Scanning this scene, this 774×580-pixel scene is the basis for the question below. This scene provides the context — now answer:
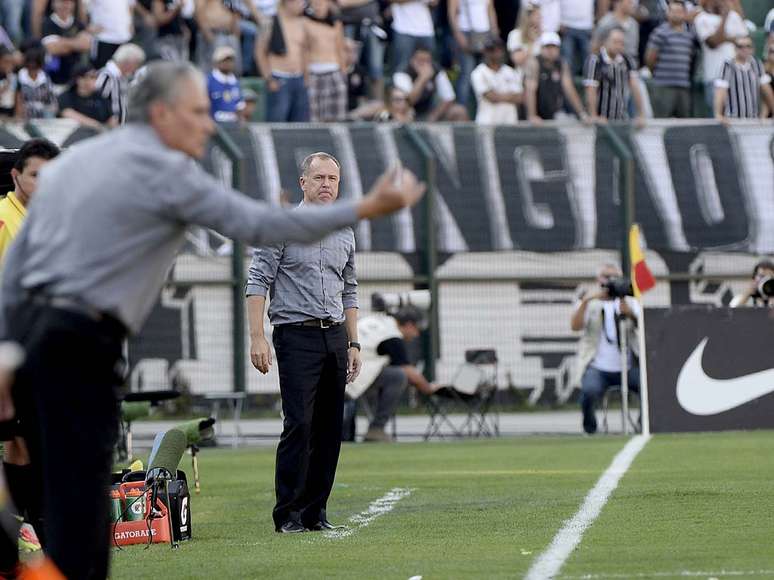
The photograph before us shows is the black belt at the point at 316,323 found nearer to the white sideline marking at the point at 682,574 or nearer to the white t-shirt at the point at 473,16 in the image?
the white sideline marking at the point at 682,574

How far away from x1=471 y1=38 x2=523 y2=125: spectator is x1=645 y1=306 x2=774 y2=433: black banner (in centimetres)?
597

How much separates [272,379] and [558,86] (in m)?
6.01

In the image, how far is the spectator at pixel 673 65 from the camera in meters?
24.9

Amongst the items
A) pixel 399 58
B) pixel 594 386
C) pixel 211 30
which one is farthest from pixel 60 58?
pixel 594 386

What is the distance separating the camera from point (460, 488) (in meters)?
12.9

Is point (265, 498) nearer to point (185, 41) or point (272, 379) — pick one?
point (272, 379)

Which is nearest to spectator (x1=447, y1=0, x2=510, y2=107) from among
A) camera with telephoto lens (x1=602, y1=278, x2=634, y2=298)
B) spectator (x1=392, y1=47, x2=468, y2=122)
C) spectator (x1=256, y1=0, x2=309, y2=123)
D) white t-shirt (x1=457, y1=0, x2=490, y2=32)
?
white t-shirt (x1=457, y1=0, x2=490, y2=32)

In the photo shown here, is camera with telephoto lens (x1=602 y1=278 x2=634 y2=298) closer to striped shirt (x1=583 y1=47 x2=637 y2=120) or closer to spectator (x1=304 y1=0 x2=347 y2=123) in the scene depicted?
striped shirt (x1=583 y1=47 x2=637 y2=120)

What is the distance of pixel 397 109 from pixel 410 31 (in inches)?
64.8

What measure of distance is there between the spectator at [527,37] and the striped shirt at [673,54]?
189 cm

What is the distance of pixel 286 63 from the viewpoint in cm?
2345

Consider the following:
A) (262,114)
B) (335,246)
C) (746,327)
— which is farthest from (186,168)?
(262,114)

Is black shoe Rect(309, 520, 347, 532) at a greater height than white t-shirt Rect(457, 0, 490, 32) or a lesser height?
lesser

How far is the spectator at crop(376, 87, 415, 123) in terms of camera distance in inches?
925
